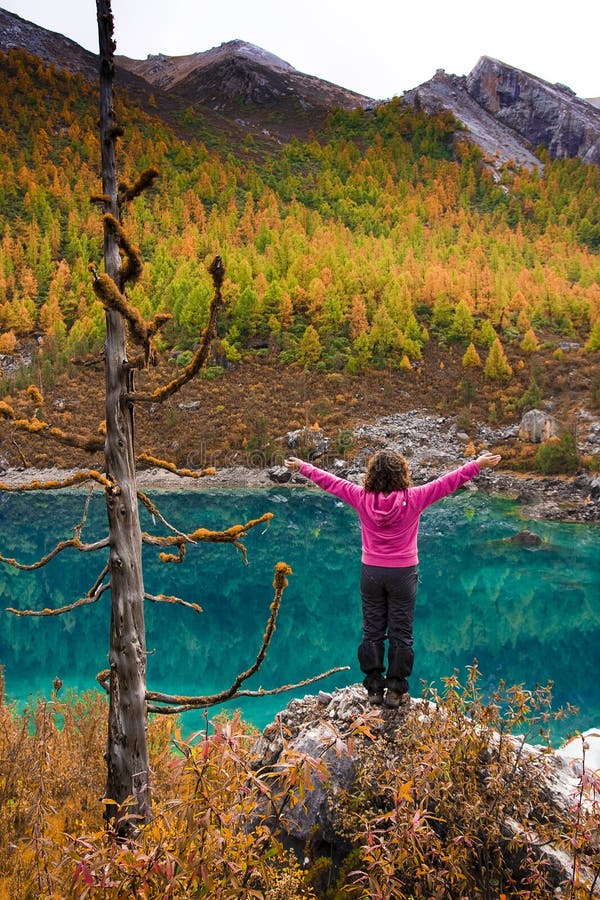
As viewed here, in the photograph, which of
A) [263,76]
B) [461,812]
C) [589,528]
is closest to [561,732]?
[461,812]

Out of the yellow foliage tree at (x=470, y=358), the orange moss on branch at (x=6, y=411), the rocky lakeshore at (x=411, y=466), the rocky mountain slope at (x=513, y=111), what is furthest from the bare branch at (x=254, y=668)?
the rocky mountain slope at (x=513, y=111)

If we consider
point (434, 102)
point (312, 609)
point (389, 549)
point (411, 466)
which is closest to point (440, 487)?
point (389, 549)

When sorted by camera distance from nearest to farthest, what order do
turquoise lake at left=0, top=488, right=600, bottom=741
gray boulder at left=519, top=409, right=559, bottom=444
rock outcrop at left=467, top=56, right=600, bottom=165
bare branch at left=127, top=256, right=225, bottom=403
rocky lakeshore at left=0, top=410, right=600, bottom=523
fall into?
bare branch at left=127, top=256, right=225, bottom=403, turquoise lake at left=0, top=488, right=600, bottom=741, rocky lakeshore at left=0, top=410, right=600, bottom=523, gray boulder at left=519, top=409, right=559, bottom=444, rock outcrop at left=467, top=56, right=600, bottom=165

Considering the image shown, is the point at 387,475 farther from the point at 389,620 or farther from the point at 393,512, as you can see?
the point at 389,620

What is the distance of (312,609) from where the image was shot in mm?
19219

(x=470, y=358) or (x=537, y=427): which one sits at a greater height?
(x=470, y=358)

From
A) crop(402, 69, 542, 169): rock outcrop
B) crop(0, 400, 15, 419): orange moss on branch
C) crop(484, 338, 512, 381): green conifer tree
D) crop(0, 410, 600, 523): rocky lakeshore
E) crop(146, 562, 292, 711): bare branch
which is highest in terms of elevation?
crop(402, 69, 542, 169): rock outcrop

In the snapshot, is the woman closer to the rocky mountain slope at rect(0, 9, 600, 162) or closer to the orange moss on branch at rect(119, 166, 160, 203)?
the orange moss on branch at rect(119, 166, 160, 203)

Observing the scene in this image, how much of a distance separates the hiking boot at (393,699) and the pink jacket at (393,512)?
31.5 inches

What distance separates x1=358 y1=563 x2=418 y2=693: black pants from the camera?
3508 mm

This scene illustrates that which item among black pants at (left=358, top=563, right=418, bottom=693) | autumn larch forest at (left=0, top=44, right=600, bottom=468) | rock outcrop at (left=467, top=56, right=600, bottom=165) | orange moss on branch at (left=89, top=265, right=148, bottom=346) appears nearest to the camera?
orange moss on branch at (left=89, top=265, right=148, bottom=346)

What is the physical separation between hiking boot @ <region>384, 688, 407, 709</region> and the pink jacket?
799 mm

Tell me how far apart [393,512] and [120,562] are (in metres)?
1.54

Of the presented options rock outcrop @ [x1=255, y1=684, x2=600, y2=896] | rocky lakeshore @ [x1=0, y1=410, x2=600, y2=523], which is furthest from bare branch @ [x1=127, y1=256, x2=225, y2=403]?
rocky lakeshore @ [x1=0, y1=410, x2=600, y2=523]
